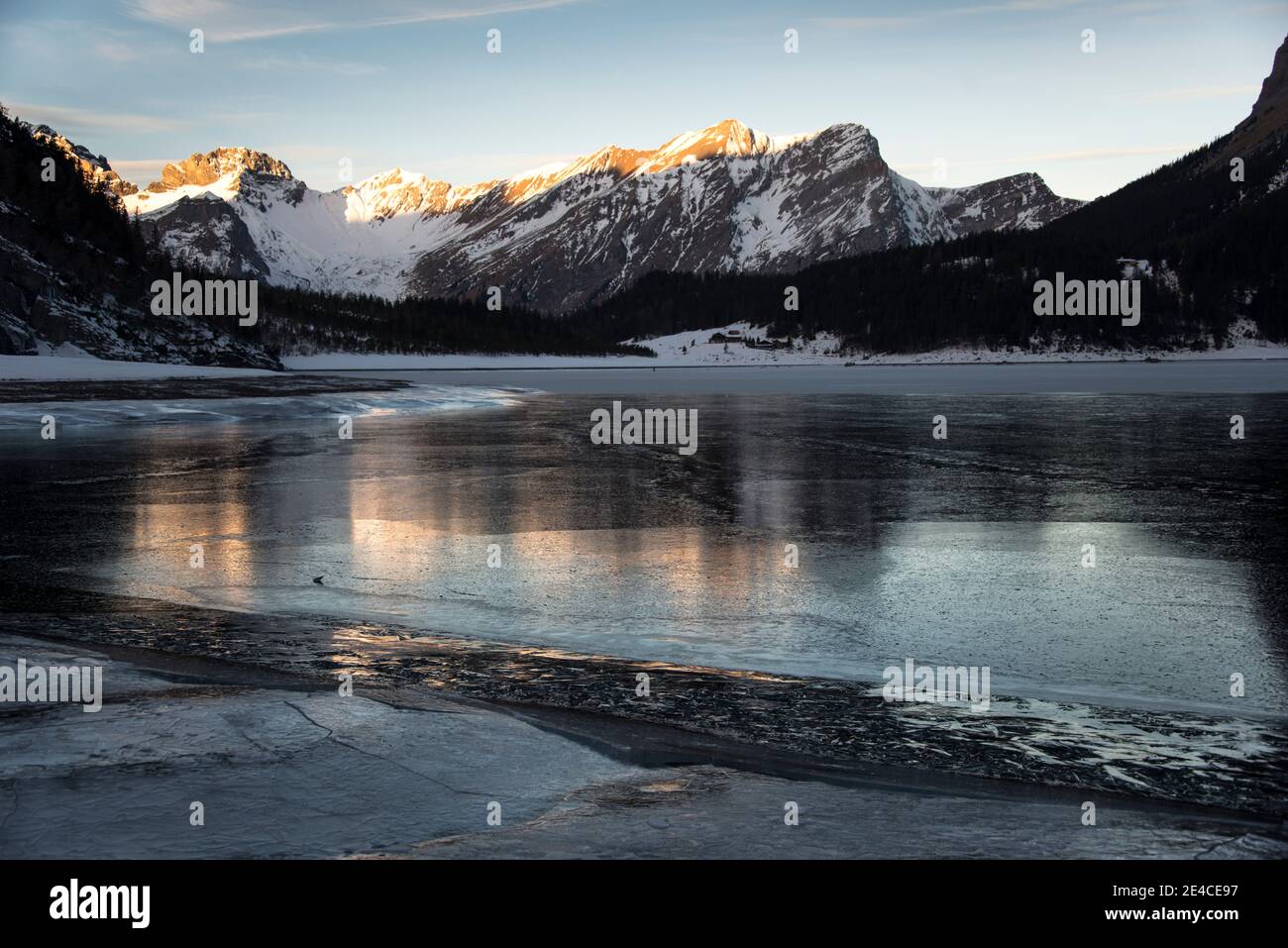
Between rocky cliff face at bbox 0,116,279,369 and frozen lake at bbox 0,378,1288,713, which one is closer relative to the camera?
frozen lake at bbox 0,378,1288,713

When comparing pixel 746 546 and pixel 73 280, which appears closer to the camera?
pixel 746 546

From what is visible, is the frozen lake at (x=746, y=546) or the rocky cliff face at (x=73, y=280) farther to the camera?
the rocky cliff face at (x=73, y=280)

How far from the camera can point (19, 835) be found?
515cm

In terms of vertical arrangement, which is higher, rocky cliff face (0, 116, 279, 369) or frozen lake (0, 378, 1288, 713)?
rocky cliff face (0, 116, 279, 369)

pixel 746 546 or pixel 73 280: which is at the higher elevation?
pixel 73 280

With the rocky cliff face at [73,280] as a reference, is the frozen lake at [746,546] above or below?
below

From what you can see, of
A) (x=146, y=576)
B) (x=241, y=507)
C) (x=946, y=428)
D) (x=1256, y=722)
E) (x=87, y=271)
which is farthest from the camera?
(x=87, y=271)

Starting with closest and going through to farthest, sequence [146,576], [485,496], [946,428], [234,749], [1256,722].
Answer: [234,749], [1256,722], [146,576], [485,496], [946,428]

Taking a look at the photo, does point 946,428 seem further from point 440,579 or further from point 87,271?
point 87,271

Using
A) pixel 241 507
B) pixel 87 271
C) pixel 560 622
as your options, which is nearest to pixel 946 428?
pixel 241 507

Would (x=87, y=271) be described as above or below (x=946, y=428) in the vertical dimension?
above
